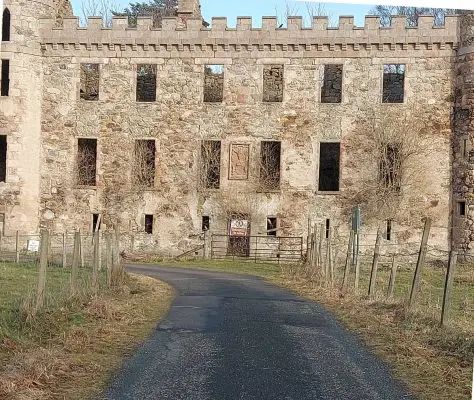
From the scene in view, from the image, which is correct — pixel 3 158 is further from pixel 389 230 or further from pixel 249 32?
pixel 389 230

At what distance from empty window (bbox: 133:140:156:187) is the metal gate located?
10.9 ft

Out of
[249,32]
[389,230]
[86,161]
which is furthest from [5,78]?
[389,230]

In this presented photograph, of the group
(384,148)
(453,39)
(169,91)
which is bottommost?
(384,148)

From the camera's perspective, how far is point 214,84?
2892 centimetres

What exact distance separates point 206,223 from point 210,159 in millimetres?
2442

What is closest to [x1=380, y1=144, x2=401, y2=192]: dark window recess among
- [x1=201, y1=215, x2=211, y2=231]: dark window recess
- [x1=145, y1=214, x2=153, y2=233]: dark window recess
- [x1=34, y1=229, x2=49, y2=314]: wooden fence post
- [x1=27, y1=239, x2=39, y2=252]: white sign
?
[x1=201, y1=215, x2=211, y2=231]: dark window recess

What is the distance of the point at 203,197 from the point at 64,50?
7.84 meters

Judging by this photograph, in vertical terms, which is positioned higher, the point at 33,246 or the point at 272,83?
the point at 272,83

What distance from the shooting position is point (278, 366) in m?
7.12

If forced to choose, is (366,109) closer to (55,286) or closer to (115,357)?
(55,286)

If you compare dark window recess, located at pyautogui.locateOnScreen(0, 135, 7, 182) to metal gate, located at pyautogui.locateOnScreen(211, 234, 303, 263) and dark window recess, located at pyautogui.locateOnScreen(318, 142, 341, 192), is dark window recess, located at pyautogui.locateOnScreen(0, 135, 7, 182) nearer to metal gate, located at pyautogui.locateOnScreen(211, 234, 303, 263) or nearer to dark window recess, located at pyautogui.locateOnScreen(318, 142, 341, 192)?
metal gate, located at pyautogui.locateOnScreen(211, 234, 303, 263)

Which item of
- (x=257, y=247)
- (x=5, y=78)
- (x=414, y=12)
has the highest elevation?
(x=414, y=12)

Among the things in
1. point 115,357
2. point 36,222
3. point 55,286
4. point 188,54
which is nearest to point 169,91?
point 188,54

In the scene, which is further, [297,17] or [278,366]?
[297,17]
